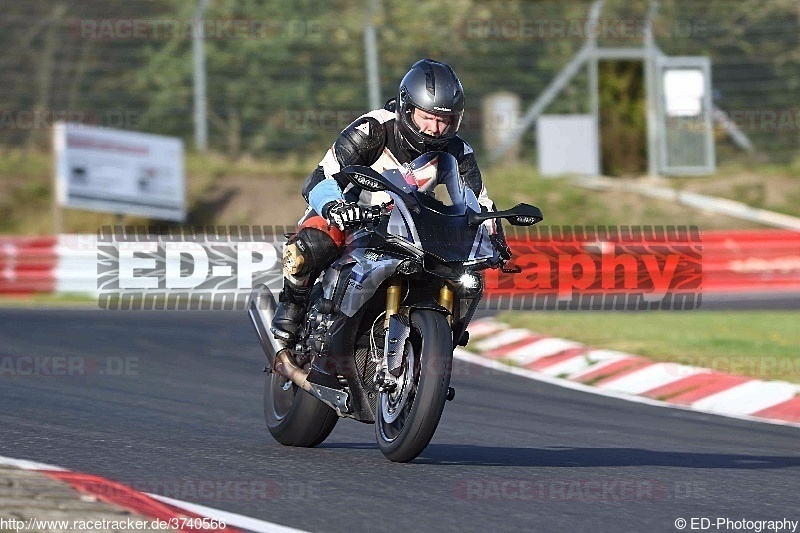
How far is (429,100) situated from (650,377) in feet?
17.1

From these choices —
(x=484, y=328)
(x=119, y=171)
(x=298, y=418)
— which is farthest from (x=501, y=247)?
(x=119, y=171)

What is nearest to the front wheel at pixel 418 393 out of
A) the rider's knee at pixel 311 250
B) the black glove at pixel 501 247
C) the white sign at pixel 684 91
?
the black glove at pixel 501 247

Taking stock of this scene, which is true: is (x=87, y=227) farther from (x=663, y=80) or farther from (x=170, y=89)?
(x=663, y=80)

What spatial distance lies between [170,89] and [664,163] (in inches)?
352

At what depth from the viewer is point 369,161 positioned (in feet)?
22.5

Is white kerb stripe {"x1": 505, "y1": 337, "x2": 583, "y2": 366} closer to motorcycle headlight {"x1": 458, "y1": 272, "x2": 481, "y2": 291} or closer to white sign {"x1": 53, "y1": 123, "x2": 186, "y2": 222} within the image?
motorcycle headlight {"x1": 458, "y1": 272, "x2": 481, "y2": 291}

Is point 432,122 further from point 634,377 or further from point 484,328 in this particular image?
point 484,328

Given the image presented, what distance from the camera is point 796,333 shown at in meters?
14.3

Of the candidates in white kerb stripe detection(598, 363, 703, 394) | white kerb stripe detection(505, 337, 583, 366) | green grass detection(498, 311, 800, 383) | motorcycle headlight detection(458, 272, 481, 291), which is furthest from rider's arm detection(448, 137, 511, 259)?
white kerb stripe detection(505, 337, 583, 366)

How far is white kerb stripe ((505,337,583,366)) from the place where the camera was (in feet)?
40.7

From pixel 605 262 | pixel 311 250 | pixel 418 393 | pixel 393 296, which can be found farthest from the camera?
pixel 605 262

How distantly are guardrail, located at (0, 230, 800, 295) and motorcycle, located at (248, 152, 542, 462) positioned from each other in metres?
11.4

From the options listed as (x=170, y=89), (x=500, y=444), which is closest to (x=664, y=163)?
(x=170, y=89)

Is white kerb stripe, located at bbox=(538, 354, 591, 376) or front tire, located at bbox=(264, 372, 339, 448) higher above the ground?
front tire, located at bbox=(264, 372, 339, 448)
